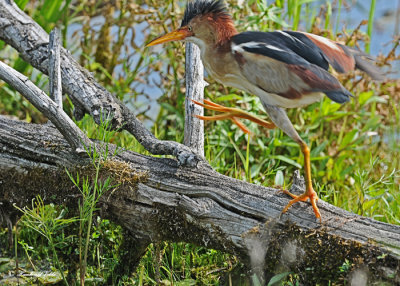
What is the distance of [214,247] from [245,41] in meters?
1.00

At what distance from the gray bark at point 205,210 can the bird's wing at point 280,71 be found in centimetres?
55

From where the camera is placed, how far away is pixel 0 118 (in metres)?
3.22

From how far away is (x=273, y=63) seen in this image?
8.23 feet

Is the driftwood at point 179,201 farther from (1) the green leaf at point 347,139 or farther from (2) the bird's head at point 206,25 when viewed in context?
(1) the green leaf at point 347,139

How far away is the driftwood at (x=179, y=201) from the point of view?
8.66 ft

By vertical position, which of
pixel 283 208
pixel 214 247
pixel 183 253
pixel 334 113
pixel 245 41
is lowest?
pixel 183 253

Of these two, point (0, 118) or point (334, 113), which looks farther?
point (334, 113)

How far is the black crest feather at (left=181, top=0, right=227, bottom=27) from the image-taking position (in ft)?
8.78

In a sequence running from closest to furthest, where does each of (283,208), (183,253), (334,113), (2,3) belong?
1. (283,208)
2. (183,253)
3. (2,3)
4. (334,113)

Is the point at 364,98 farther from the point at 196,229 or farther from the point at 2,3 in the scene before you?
the point at 2,3

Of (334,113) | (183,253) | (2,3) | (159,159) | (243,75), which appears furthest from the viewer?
(334,113)

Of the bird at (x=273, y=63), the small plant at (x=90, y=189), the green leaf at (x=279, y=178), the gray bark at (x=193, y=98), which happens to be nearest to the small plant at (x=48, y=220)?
the small plant at (x=90, y=189)

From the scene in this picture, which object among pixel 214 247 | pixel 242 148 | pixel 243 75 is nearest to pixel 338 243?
pixel 214 247

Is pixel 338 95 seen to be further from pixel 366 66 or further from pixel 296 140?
pixel 366 66
